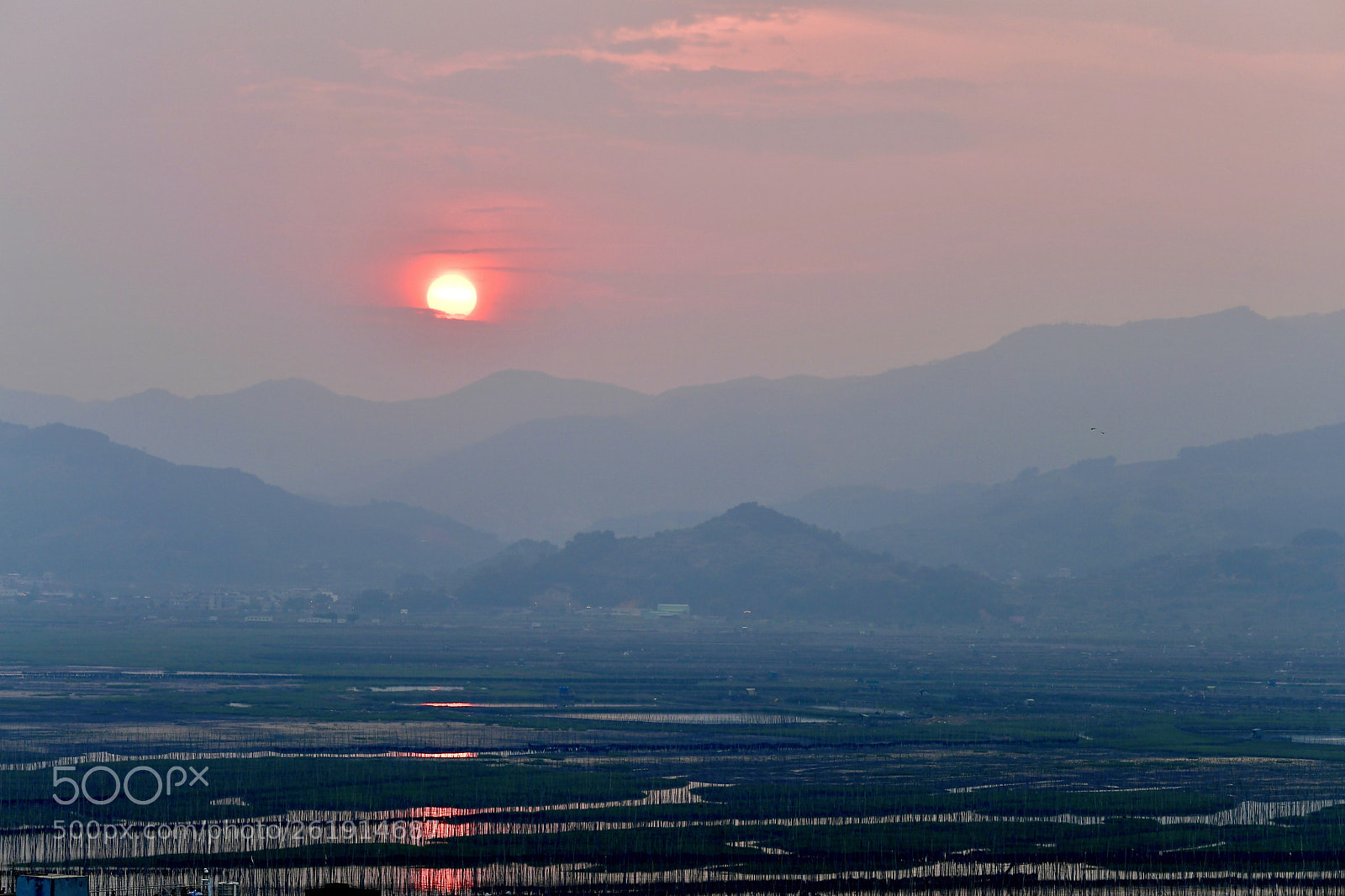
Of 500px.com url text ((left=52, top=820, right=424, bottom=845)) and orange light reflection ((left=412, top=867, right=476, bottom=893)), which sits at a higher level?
500px.com url text ((left=52, top=820, right=424, bottom=845))

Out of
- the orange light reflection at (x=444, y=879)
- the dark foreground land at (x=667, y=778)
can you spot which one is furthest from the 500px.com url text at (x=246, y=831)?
the orange light reflection at (x=444, y=879)

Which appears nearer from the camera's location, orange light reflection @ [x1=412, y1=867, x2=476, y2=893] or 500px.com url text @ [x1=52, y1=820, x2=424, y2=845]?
orange light reflection @ [x1=412, y1=867, x2=476, y2=893]

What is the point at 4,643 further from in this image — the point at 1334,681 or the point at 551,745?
the point at 1334,681

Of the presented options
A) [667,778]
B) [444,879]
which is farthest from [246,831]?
[667,778]

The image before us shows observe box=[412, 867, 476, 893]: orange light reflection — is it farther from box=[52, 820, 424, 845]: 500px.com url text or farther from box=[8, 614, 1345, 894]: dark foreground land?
box=[52, 820, 424, 845]: 500px.com url text

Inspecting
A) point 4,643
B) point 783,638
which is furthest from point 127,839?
point 783,638

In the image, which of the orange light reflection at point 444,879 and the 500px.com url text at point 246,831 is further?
the 500px.com url text at point 246,831

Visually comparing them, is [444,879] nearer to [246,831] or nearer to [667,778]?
[246,831]

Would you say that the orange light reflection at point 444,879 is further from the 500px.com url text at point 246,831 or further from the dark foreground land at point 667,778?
the 500px.com url text at point 246,831

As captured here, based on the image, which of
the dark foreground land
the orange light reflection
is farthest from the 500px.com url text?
the orange light reflection
